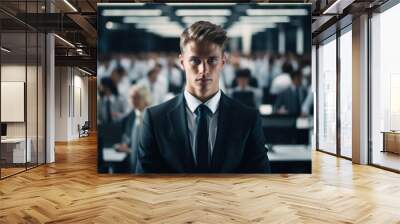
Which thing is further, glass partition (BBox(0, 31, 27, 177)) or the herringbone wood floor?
glass partition (BBox(0, 31, 27, 177))

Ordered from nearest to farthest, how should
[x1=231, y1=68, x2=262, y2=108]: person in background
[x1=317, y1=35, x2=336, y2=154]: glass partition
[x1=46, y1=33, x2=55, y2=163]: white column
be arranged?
1. [x1=231, y1=68, x2=262, y2=108]: person in background
2. [x1=46, y1=33, x2=55, y2=163]: white column
3. [x1=317, y1=35, x2=336, y2=154]: glass partition

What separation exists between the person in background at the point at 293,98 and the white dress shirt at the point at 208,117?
1037 mm

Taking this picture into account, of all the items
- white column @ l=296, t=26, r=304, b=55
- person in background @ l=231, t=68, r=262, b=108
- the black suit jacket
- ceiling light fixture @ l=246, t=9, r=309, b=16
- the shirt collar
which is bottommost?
the black suit jacket

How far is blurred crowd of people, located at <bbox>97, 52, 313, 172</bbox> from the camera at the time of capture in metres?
6.41

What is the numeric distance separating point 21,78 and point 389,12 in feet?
23.2

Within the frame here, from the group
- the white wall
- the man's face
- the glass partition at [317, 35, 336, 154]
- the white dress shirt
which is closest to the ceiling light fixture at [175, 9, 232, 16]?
the man's face

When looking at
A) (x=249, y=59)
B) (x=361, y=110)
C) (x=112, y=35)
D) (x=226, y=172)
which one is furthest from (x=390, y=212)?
(x=112, y=35)

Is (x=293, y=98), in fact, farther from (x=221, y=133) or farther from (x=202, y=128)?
(x=202, y=128)

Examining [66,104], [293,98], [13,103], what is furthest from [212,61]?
[66,104]

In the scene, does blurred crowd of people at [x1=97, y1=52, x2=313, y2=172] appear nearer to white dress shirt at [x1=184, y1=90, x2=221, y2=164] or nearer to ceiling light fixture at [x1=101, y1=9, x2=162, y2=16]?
white dress shirt at [x1=184, y1=90, x2=221, y2=164]

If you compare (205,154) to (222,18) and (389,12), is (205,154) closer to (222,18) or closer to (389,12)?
(222,18)

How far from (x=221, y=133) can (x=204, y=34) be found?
1.70 metres

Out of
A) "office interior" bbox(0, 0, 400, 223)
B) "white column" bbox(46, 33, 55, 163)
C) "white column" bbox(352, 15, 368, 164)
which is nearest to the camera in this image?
"office interior" bbox(0, 0, 400, 223)

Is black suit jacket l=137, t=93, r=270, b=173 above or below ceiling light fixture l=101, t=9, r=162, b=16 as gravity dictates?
below
